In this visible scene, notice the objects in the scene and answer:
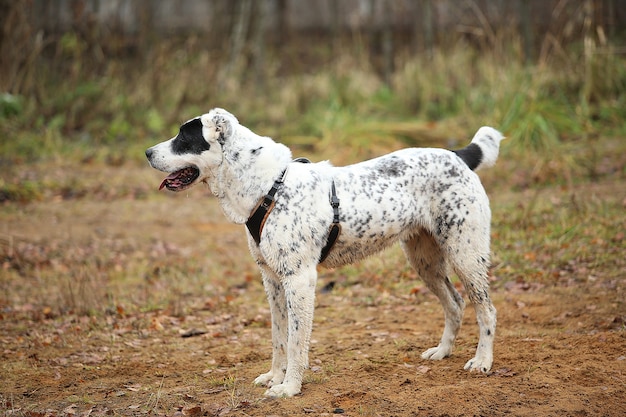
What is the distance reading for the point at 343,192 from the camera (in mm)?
5199

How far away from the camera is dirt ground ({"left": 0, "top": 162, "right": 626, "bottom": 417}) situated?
4816mm

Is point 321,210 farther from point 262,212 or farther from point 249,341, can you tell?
point 249,341

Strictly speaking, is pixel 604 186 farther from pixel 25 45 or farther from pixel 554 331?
pixel 25 45

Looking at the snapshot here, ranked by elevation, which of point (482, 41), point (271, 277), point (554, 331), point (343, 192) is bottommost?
point (554, 331)

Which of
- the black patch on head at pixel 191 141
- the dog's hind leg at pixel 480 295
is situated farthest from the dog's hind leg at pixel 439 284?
the black patch on head at pixel 191 141

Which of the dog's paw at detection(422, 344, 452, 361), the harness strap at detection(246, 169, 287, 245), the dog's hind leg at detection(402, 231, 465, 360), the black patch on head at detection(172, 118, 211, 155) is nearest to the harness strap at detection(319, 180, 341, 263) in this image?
the harness strap at detection(246, 169, 287, 245)

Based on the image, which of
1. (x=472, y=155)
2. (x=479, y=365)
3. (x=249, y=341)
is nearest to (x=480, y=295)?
(x=479, y=365)

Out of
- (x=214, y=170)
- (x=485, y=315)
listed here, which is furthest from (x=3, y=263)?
(x=485, y=315)

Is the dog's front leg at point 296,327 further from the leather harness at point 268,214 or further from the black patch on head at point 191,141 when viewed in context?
the black patch on head at point 191,141

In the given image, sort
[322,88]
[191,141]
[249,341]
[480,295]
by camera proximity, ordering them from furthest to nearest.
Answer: [322,88], [249,341], [480,295], [191,141]

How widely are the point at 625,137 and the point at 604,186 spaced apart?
2.36 meters

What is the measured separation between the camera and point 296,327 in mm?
4965

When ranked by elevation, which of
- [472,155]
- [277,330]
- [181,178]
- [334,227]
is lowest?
[277,330]

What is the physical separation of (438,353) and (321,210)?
1641 millimetres
